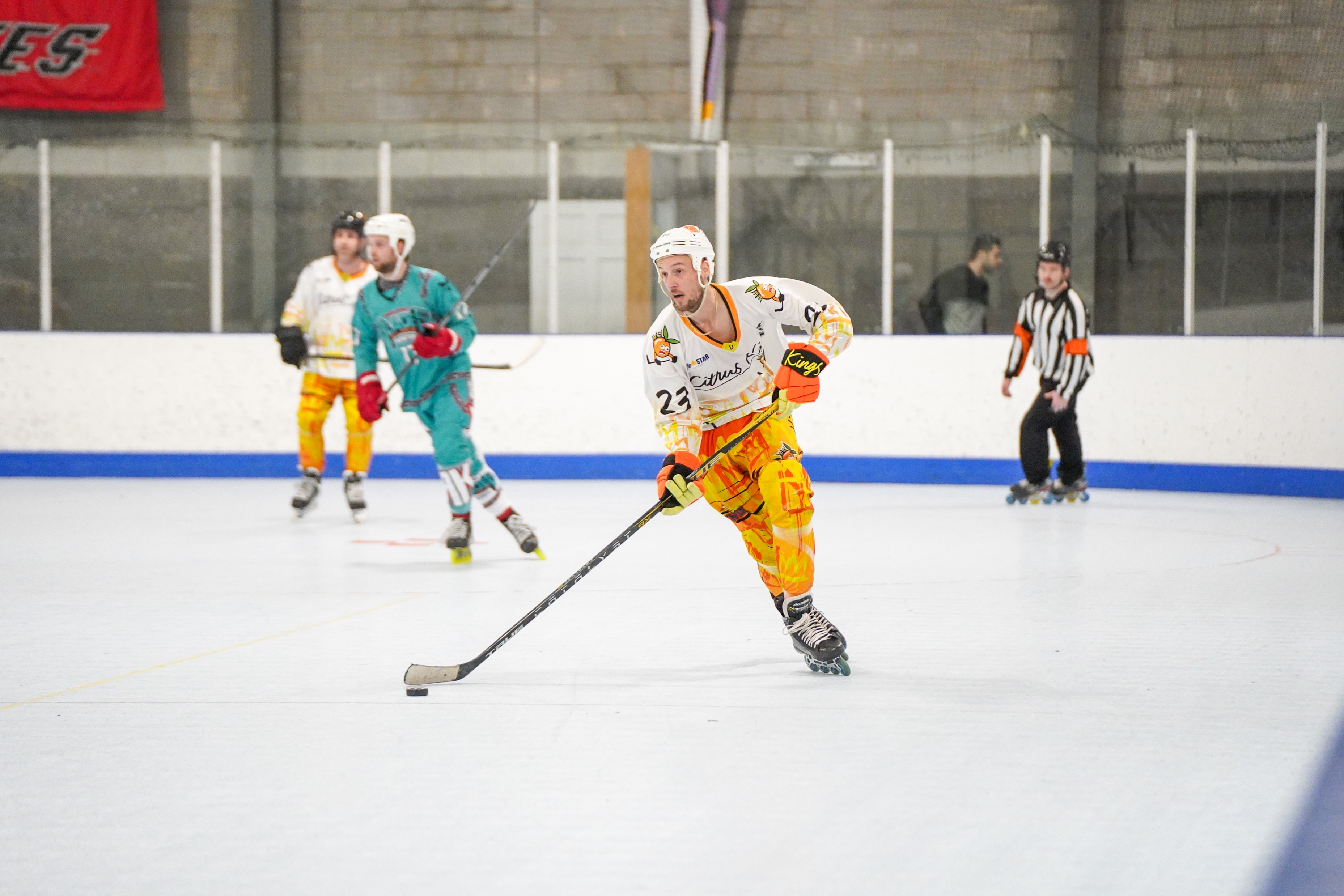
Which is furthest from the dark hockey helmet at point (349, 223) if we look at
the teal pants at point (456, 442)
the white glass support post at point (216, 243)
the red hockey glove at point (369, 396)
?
the white glass support post at point (216, 243)

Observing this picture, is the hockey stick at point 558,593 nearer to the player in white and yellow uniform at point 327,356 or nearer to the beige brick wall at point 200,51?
the player in white and yellow uniform at point 327,356

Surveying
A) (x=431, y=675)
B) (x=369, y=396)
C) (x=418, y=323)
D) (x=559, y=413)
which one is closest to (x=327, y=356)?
(x=369, y=396)

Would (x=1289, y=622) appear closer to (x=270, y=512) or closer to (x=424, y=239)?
(x=270, y=512)

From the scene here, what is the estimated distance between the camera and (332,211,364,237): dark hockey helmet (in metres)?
6.97

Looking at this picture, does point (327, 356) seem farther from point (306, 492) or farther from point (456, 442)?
point (456, 442)

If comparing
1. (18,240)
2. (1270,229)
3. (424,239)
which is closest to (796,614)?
(1270,229)

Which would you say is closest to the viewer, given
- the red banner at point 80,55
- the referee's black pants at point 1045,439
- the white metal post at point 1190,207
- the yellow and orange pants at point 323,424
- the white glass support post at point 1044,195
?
the yellow and orange pants at point 323,424

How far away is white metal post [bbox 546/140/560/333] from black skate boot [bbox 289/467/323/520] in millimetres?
2767

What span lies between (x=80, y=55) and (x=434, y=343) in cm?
652

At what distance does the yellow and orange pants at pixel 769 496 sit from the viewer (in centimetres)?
355

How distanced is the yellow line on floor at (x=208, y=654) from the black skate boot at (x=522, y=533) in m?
0.78

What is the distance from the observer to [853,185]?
9.67m

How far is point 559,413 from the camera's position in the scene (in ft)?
30.4

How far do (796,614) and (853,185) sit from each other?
256 inches
